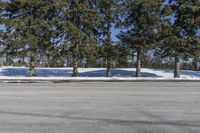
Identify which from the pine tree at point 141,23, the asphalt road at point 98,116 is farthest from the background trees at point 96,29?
the asphalt road at point 98,116

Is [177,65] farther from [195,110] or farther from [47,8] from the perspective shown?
[195,110]

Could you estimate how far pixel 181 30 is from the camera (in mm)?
43625

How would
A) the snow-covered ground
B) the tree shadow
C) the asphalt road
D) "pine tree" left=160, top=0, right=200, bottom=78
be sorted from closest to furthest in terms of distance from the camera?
1. the asphalt road
2. "pine tree" left=160, top=0, right=200, bottom=78
3. the tree shadow
4. the snow-covered ground

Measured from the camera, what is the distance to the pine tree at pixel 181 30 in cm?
4219

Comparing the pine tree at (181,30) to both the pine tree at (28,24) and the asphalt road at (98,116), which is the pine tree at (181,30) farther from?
the asphalt road at (98,116)

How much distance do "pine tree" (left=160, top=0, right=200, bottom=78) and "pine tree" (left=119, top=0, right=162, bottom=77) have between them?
102 centimetres

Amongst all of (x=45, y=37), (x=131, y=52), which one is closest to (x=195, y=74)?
(x=131, y=52)

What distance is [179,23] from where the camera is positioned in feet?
144

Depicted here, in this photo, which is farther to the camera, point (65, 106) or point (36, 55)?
point (36, 55)

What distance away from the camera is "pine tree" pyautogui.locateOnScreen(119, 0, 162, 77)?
43250 mm

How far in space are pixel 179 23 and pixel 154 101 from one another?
3031 centimetres

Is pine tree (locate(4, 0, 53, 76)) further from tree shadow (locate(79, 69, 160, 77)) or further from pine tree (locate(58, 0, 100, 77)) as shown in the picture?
tree shadow (locate(79, 69, 160, 77))

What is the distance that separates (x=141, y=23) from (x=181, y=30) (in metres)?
4.21

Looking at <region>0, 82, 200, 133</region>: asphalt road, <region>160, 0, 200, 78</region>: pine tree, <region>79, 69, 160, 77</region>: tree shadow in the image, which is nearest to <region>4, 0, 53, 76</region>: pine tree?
<region>79, 69, 160, 77</region>: tree shadow
